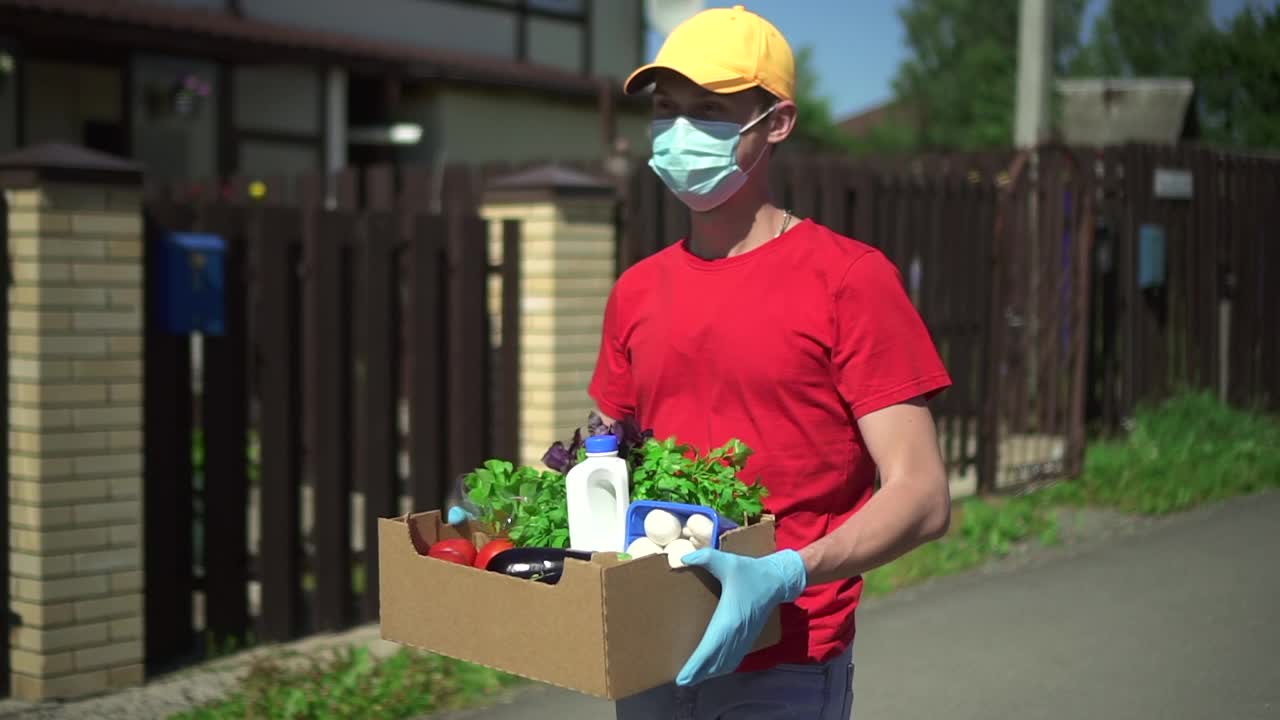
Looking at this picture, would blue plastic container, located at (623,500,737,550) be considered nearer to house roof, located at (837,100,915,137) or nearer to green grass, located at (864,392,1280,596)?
green grass, located at (864,392,1280,596)

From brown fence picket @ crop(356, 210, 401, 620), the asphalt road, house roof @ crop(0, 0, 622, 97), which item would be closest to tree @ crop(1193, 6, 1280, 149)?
house roof @ crop(0, 0, 622, 97)

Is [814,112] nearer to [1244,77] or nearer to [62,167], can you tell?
[1244,77]

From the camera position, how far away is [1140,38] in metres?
76.3

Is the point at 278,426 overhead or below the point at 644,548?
below

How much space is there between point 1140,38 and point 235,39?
67611 mm

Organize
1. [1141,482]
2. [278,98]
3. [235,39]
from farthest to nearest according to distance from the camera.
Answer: [278,98], [235,39], [1141,482]

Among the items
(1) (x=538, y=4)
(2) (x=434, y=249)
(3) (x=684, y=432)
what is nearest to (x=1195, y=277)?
(2) (x=434, y=249)

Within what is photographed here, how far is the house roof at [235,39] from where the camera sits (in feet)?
50.8

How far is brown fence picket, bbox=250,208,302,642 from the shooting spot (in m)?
6.18

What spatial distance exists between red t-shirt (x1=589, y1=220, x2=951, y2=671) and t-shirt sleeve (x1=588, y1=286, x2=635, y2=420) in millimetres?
134

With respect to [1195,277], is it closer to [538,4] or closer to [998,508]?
[998,508]

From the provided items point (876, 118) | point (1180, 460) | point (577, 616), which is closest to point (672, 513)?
point (577, 616)

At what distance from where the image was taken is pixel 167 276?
5797 millimetres

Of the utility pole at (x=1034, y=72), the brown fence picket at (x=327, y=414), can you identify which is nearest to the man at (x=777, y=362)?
the brown fence picket at (x=327, y=414)
